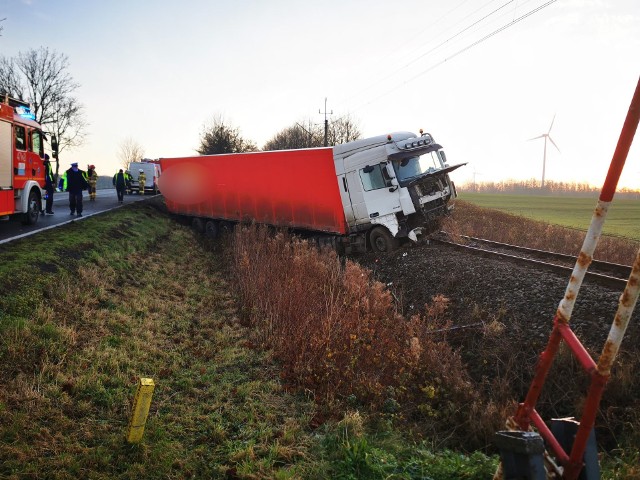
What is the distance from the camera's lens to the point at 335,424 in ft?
16.3

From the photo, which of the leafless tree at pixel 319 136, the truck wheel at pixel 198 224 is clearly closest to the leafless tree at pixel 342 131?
the leafless tree at pixel 319 136

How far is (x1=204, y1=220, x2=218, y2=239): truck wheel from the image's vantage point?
65.5ft

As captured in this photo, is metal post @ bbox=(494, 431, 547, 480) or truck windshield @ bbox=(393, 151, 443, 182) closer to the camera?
metal post @ bbox=(494, 431, 547, 480)

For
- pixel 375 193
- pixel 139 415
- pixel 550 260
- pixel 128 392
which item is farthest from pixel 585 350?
pixel 375 193

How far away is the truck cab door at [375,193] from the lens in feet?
42.5

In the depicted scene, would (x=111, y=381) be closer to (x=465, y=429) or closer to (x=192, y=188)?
(x=465, y=429)

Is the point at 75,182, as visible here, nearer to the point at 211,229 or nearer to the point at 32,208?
the point at 32,208

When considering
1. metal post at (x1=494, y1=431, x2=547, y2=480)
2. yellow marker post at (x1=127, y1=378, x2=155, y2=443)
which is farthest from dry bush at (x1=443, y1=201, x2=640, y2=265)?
metal post at (x1=494, y1=431, x2=547, y2=480)

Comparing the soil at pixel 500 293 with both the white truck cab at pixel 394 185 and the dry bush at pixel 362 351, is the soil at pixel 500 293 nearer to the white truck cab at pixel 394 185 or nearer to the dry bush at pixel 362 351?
the dry bush at pixel 362 351

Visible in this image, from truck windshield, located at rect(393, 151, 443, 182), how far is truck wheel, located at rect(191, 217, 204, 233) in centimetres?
1114

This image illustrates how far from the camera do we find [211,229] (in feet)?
66.6

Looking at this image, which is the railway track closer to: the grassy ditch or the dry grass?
the grassy ditch

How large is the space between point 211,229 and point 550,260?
44.4 ft

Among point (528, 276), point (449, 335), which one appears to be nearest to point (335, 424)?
point (449, 335)
